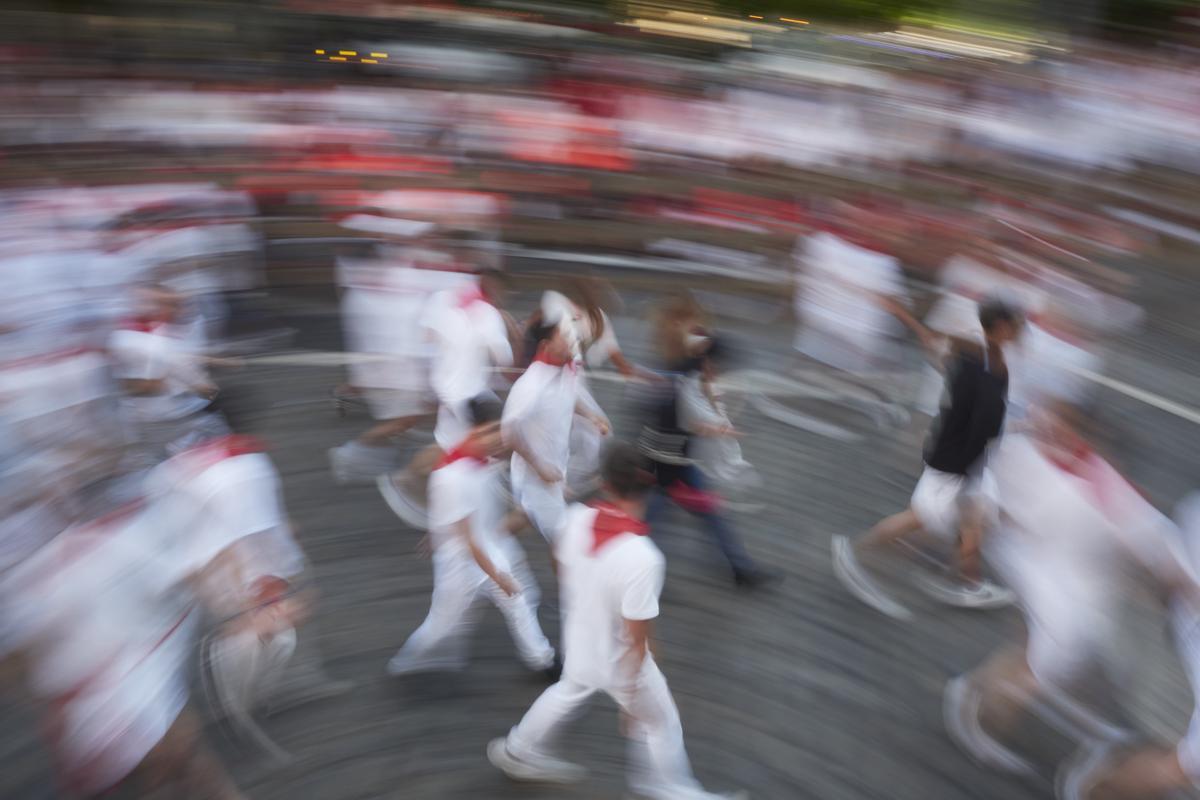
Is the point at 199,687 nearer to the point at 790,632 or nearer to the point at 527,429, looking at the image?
the point at 527,429

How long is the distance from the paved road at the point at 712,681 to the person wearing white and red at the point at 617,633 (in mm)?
343

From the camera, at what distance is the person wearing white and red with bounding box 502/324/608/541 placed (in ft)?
18.0

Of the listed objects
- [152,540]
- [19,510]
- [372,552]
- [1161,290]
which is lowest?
[1161,290]

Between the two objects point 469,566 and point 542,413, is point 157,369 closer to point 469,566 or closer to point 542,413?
point 542,413

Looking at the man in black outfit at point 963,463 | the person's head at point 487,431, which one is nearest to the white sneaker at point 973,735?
the man in black outfit at point 963,463

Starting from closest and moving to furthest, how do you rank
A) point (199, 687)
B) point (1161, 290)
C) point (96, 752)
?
point (96, 752), point (199, 687), point (1161, 290)

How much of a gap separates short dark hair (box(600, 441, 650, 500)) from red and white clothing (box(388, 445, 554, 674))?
2.95 ft

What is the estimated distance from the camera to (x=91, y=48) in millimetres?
17438

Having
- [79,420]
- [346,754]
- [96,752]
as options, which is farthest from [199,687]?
[79,420]

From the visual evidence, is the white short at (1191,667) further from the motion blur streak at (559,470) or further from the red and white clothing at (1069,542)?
the red and white clothing at (1069,542)

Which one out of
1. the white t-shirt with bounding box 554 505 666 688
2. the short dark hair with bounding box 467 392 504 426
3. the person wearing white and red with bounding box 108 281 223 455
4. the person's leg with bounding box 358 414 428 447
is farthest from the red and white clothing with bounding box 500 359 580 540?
the person wearing white and red with bounding box 108 281 223 455

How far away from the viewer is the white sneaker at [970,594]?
5.93 metres

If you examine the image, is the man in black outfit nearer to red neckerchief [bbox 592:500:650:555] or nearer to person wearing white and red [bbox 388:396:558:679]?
person wearing white and red [bbox 388:396:558:679]

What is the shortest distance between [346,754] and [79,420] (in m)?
2.58
